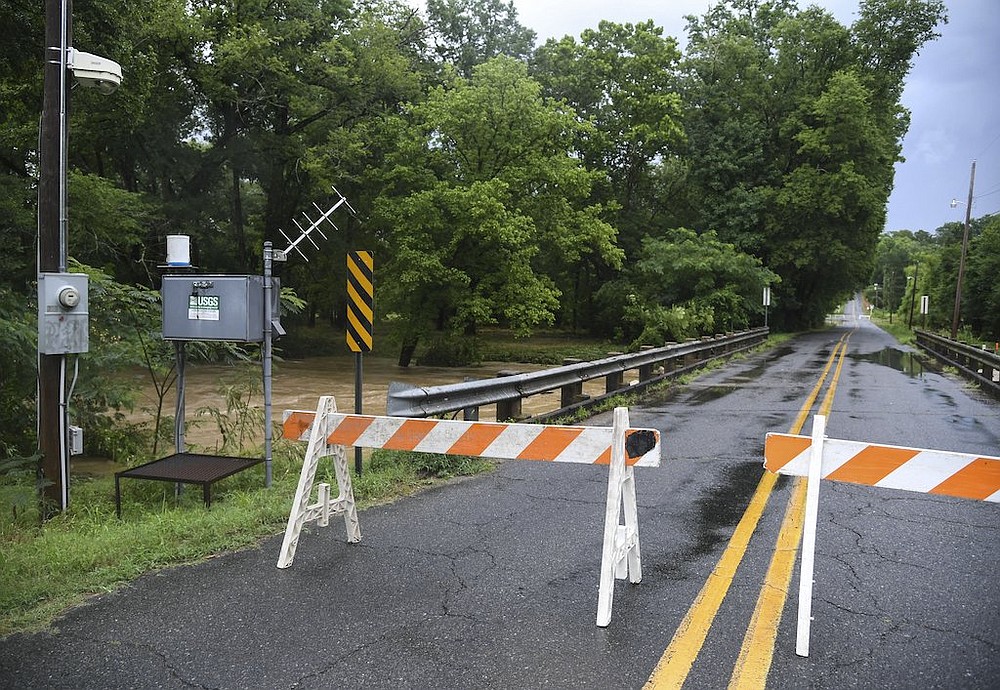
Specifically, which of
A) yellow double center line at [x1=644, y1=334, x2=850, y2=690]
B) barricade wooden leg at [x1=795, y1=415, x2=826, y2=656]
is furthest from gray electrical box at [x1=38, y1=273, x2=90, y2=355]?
barricade wooden leg at [x1=795, y1=415, x2=826, y2=656]

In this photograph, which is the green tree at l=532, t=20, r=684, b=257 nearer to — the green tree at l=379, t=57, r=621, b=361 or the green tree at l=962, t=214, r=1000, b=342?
the green tree at l=379, t=57, r=621, b=361

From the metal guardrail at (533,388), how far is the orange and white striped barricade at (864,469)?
4.09 m

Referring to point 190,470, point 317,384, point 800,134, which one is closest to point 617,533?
point 190,470

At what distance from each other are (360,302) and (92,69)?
10.2 feet

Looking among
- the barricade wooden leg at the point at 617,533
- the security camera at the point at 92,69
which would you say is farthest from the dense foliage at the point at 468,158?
the barricade wooden leg at the point at 617,533

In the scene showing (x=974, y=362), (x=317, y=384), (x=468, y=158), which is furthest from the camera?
(x=468, y=158)

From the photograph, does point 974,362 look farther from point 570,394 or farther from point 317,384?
point 317,384

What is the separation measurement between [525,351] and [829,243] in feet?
79.5

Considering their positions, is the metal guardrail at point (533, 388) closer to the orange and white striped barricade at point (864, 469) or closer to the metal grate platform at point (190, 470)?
the metal grate platform at point (190, 470)

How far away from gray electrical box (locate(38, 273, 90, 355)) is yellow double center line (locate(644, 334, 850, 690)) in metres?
5.29

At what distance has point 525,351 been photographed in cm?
3219

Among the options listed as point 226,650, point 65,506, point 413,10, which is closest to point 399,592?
point 226,650

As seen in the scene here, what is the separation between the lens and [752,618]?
384cm

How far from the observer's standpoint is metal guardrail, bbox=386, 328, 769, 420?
7426 millimetres
